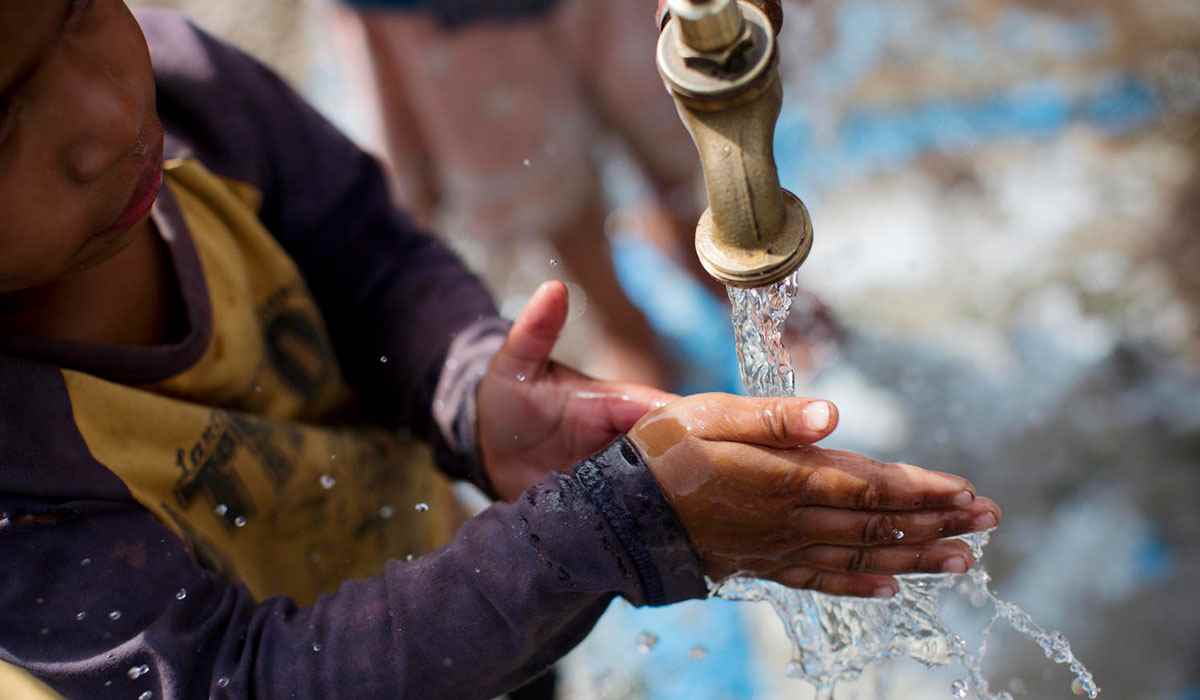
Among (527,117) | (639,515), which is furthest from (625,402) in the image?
(527,117)

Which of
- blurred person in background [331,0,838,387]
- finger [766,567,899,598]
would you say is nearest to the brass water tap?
finger [766,567,899,598]

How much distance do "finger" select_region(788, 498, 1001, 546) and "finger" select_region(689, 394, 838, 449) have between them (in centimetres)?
8

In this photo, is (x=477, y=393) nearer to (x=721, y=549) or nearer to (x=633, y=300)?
(x=721, y=549)

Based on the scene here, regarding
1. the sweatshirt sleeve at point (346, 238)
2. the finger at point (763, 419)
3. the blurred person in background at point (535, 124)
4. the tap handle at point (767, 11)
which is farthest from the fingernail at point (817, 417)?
the blurred person in background at point (535, 124)

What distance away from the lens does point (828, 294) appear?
2.83 m

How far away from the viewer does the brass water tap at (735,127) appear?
37.5 inches

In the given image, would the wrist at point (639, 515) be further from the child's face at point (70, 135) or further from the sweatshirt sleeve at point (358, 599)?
the child's face at point (70, 135)

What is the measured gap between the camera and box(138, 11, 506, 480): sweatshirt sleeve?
1509 mm

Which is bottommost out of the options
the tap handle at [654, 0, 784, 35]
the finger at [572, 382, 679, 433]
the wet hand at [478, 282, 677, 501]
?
the wet hand at [478, 282, 677, 501]

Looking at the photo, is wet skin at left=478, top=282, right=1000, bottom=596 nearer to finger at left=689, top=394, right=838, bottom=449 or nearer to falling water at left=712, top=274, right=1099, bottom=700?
finger at left=689, top=394, right=838, bottom=449

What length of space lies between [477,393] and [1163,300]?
179cm

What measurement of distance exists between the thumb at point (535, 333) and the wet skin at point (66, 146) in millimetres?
436

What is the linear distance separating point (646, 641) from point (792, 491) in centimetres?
107

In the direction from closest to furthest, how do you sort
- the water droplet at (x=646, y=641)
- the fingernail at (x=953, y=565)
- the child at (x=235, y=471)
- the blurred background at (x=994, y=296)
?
1. the child at (x=235, y=471)
2. the fingernail at (x=953, y=565)
3. the water droplet at (x=646, y=641)
4. the blurred background at (x=994, y=296)
